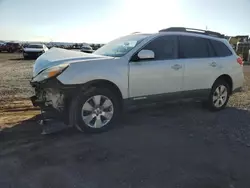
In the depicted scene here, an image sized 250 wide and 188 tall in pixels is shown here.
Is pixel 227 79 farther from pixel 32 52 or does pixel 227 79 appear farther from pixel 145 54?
pixel 32 52

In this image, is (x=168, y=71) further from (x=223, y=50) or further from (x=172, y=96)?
(x=223, y=50)

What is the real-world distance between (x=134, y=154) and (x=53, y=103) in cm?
163

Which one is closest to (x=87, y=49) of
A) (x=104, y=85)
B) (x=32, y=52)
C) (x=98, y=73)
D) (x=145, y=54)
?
(x=32, y=52)

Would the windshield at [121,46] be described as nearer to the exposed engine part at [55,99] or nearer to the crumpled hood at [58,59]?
the crumpled hood at [58,59]

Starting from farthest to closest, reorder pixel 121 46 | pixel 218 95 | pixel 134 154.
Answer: pixel 218 95 < pixel 121 46 < pixel 134 154

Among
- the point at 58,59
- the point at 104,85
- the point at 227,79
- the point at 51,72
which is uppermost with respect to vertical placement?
the point at 58,59

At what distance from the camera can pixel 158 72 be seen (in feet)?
18.4

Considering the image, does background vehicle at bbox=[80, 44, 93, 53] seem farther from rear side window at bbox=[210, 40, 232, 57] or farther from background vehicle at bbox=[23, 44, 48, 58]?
background vehicle at bbox=[23, 44, 48, 58]

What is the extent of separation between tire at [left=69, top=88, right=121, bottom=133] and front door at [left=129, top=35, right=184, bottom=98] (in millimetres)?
419

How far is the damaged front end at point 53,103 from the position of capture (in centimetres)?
468

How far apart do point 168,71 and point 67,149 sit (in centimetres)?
255

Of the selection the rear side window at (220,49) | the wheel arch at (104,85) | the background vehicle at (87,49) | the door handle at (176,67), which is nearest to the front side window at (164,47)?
the door handle at (176,67)

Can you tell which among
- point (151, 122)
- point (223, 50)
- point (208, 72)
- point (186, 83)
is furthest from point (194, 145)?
point (223, 50)

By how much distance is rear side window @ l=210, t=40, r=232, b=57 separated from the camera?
683 cm
